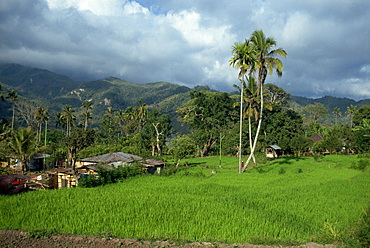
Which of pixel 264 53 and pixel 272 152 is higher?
pixel 264 53

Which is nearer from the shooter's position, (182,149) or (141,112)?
(182,149)

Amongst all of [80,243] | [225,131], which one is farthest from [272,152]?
[80,243]

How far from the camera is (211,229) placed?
347 inches

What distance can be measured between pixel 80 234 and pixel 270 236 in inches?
236

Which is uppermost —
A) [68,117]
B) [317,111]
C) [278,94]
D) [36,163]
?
[278,94]

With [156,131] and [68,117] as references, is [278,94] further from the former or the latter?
[68,117]

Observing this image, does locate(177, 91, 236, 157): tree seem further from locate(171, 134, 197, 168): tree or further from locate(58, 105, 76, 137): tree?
locate(58, 105, 76, 137): tree

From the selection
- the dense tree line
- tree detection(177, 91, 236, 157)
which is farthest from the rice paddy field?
tree detection(177, 91, 236, 157)

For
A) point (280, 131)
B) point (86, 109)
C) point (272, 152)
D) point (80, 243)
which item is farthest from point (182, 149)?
point (86, 109)

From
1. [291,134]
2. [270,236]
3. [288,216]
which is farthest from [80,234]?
[291,134]

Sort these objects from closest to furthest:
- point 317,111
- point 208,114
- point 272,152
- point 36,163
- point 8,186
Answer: point 8,186
point 36,163
point 272,152
point 208,114
point 317,111

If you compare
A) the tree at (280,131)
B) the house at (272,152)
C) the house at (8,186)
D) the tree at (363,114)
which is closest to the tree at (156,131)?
the tree at (280,131)

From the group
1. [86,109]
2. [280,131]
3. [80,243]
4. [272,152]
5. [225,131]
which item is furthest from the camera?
[86,109]

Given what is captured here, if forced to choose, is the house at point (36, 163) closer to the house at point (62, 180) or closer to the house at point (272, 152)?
the house at point (62, 180)
